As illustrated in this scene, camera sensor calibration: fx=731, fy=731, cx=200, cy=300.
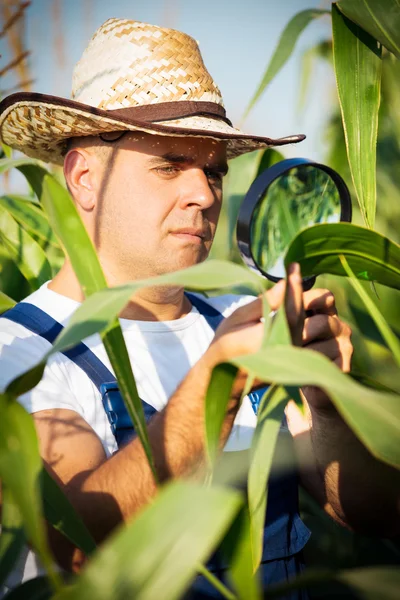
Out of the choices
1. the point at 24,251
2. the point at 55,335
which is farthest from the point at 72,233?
the point at 24,251

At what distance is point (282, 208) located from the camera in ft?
3.05

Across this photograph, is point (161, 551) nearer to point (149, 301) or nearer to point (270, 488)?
point (270, 488)

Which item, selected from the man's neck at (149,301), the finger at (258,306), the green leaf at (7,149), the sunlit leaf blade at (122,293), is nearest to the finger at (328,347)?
the finger at (258,306)

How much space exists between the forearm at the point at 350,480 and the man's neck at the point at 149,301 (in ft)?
1.06

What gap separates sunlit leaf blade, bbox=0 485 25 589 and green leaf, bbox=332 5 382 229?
483 millimetres

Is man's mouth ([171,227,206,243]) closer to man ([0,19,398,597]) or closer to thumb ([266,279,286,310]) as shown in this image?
man ([0,19,398,597])

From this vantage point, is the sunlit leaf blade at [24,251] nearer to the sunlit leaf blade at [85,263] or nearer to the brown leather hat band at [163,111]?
the brown leather hat band at [163,111]

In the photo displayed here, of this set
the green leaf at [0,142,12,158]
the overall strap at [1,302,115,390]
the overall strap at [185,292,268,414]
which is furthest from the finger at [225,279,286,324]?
the green leaf at [0,142,12,158]

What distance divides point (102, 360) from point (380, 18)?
0.61 m

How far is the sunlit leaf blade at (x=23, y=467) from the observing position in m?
0.41

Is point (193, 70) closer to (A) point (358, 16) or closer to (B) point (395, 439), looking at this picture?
(A) point (358, 16)

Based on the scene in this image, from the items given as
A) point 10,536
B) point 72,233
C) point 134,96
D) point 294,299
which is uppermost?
point 134,96

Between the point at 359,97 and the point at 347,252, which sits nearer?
the point at 347,252

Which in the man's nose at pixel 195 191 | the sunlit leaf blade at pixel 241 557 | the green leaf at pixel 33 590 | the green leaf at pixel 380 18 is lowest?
the green leaf at pixel 33 590
